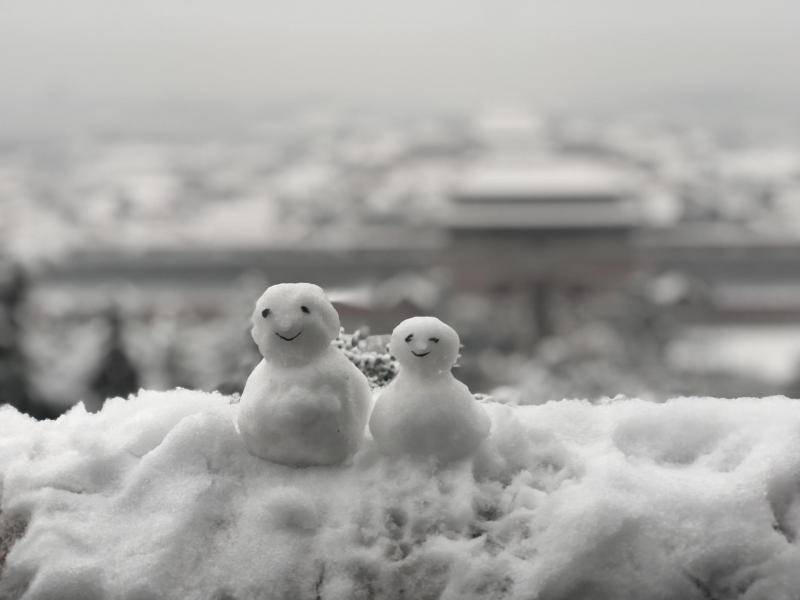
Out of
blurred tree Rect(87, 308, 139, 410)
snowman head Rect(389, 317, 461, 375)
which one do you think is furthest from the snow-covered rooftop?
snowman head Rect(389, 317, 461, 375)

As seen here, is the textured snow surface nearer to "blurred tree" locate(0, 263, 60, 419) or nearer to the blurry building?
"blurred tree" locate(0, 263, 60, 419)

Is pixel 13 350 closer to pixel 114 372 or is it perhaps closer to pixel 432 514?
pixel 114 372

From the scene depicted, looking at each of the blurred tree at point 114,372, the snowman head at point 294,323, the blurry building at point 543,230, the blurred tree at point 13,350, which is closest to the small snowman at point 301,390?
the snowman head at point 294,323

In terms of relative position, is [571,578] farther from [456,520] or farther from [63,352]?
[63,352]

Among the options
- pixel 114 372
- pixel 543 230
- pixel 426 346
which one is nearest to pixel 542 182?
pixel 543 230

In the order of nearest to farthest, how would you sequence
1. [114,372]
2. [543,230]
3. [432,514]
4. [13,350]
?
[432,514], [114,372], [13,350], [543,230]

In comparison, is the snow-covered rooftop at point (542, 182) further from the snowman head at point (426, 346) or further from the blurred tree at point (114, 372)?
the snowman head at point (426, 346)

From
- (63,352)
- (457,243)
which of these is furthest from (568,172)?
(63,352)
